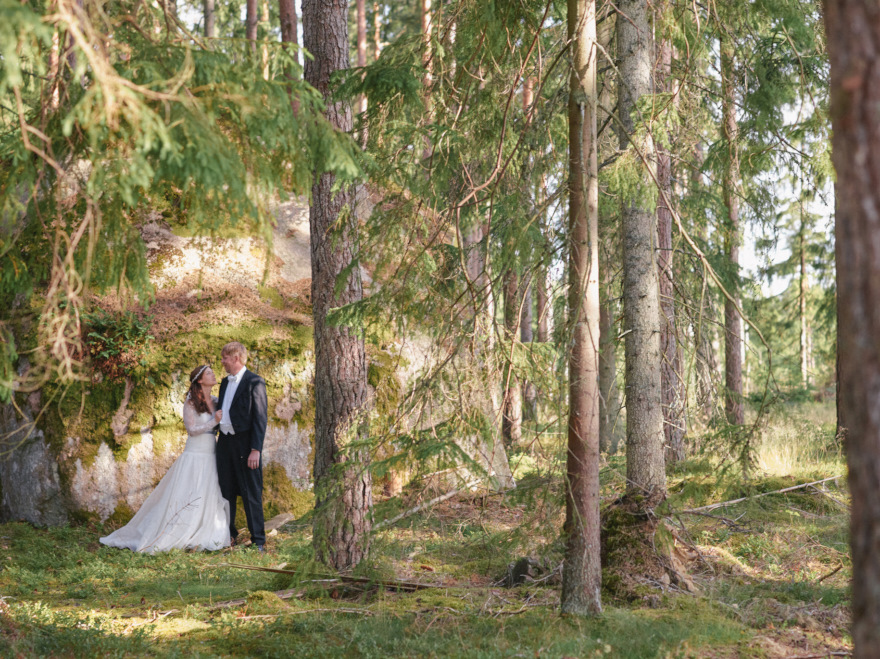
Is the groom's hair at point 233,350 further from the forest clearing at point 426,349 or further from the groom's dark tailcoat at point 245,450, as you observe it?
the groom's dark tailcoat at point 245,450

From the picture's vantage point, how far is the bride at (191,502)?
815 cm

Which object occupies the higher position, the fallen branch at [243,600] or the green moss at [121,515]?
the green moss at [121,515]

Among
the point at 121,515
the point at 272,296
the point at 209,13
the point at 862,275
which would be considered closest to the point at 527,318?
the point at 272,296

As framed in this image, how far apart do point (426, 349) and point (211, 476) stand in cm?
350

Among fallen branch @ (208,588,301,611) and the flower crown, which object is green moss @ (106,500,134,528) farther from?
fallen branch @ (208,588,301,611)

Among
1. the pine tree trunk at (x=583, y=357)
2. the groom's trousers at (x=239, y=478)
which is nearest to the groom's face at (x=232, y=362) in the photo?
the groom's trousers at (x=239, y=478)

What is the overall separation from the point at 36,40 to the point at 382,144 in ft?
11.1

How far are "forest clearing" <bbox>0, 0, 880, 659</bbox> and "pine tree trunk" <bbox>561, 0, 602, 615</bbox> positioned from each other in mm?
25

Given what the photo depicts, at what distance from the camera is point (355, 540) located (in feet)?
20.7

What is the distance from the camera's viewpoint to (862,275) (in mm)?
2340

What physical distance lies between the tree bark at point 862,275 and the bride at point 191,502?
7.36 meters

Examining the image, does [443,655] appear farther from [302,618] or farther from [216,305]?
[216,305]

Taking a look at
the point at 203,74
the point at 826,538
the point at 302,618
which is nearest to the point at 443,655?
the point at 302,618

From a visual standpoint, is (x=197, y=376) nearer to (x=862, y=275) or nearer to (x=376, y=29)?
(x=862, y=275)
